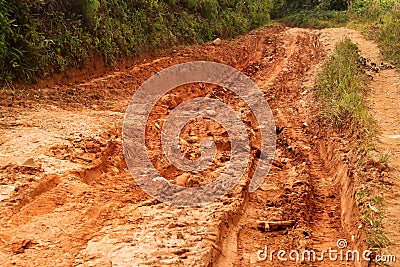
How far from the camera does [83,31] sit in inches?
324

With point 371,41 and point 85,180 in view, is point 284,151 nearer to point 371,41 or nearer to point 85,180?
point 85,180

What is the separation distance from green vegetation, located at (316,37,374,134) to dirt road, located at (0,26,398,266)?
0.27 meters

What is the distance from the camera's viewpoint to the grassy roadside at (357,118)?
3.66 metres

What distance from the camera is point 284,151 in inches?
228

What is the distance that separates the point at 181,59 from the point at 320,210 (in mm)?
5995

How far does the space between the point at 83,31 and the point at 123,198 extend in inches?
205

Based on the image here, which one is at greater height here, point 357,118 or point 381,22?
point 381,22

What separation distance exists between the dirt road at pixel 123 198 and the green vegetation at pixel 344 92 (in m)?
0.27

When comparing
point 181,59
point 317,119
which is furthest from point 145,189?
point 181,59

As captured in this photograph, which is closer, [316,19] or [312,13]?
[316,19]

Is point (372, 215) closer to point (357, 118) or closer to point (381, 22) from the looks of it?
point (357, 118)

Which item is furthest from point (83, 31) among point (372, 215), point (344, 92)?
point (372, 215)

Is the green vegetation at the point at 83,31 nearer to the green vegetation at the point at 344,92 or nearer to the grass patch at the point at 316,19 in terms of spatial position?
the green vegetation at the point at 344,92

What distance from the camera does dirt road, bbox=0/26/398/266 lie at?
319cm
